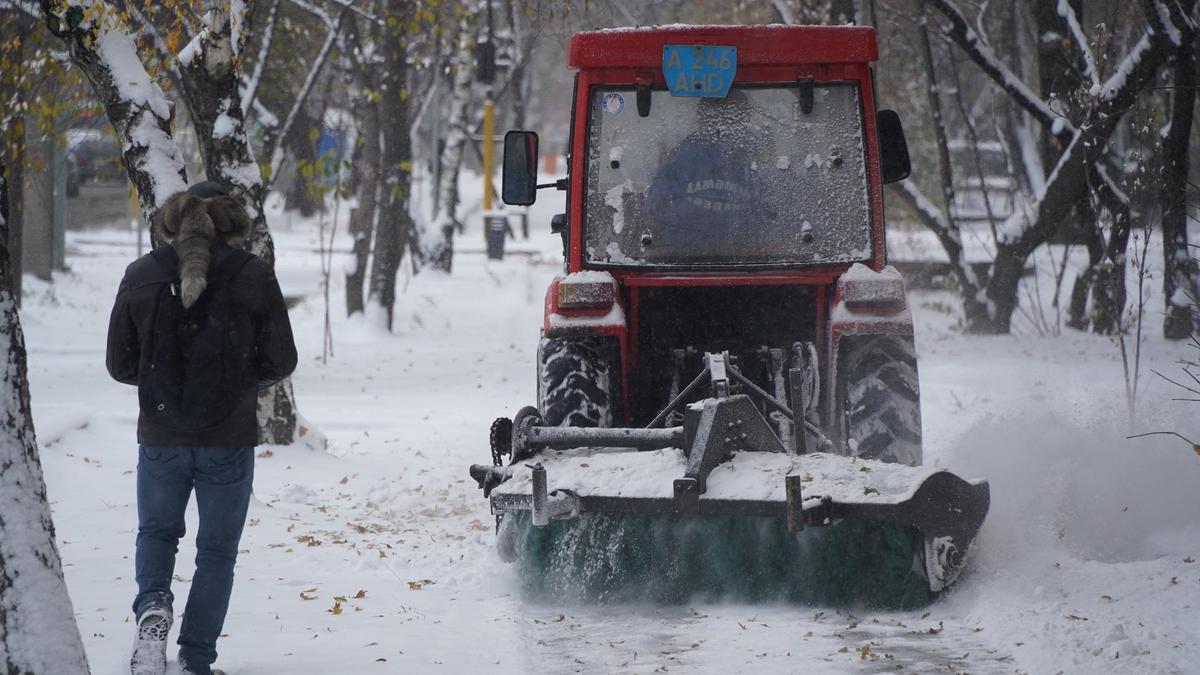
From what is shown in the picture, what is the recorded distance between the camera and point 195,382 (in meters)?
4.50

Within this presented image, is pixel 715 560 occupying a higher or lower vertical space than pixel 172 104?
lower

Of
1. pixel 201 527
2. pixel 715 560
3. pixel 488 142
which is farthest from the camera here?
pixel 488 142

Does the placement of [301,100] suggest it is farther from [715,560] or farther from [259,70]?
[715,560]

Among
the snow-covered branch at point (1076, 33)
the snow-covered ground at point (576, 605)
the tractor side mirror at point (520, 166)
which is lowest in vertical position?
the snow-covered ground at point (576, 605)

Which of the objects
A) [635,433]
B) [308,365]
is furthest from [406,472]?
[308,365]

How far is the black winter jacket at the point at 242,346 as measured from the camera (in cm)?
450

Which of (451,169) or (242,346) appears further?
(451,169)

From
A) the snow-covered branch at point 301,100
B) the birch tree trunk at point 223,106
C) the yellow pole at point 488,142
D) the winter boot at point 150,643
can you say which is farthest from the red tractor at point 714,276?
the yellow pole at point 488,142

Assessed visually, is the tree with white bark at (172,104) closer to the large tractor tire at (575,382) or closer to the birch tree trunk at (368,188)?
the large tractor tire at (575,382)

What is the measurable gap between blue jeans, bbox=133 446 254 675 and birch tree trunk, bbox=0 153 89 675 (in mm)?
568

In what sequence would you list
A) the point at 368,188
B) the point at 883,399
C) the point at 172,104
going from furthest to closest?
the point at 368,188, the point at 172,104, the point at 883,399

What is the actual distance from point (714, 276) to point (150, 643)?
9.80 ft

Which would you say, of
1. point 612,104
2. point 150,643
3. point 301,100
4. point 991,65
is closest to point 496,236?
point 301,100

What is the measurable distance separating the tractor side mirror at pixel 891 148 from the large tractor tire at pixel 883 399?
97 cm
